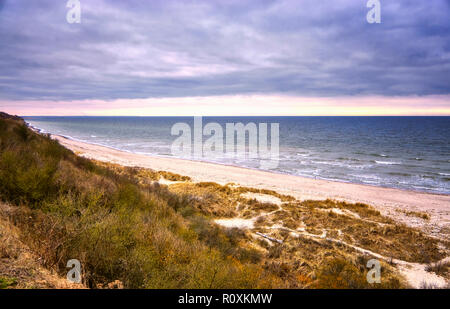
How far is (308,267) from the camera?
7.19 meters

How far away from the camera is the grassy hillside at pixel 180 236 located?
388cm

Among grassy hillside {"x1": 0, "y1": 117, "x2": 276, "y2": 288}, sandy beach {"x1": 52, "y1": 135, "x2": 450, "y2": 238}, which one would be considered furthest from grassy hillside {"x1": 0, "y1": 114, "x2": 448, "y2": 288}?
sandy beach {"x1": 52, "y1": 135, "x2": 450, "y2": 238}

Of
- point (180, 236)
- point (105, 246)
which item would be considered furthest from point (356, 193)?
point (105, 246)

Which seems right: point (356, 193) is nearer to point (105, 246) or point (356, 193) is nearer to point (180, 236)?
point (180, 236)

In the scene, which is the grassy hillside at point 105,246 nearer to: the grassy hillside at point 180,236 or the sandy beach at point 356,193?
the grassy hillside at point 180,236

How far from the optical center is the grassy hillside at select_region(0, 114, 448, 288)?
3875 millimetres

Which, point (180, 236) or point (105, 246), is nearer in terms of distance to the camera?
point (105, 246)

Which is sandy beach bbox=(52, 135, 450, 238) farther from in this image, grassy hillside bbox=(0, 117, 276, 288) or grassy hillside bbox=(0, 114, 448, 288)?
grassy hillside bbox=(0, 117, 276, 288)

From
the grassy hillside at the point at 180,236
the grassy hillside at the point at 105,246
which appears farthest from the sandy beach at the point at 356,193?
the grassy hillside at the point at 105,246

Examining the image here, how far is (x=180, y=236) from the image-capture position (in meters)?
6.52

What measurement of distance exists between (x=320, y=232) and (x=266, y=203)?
13.5 ft
